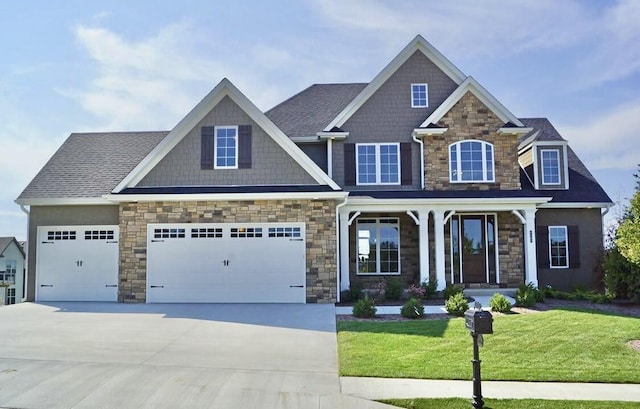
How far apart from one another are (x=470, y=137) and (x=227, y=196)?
8.29 meters

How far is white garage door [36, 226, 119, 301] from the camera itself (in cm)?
1483

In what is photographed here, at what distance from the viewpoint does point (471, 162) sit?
644 inches

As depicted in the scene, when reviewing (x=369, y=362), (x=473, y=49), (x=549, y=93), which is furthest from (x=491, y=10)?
(x=369, y=362)

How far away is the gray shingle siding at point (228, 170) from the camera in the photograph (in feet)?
47.7

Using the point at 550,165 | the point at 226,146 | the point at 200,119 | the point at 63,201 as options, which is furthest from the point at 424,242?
the point at 63,201

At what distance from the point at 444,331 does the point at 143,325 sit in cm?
634

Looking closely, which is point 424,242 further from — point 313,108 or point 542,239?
point 313,108

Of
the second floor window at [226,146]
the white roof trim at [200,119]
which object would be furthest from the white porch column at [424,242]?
the second floor window at [226,146]

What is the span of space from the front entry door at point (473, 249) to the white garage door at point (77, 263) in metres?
11.2

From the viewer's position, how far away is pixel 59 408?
18.2 feet

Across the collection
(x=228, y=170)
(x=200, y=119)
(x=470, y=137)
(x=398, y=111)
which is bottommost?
(x=228, y=170)

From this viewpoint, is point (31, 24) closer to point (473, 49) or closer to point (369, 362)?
point (369, 362)

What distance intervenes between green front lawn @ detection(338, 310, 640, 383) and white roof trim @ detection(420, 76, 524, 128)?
25.3ft

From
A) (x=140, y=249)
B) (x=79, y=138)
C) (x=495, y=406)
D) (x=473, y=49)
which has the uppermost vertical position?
(x=473, y=49)
